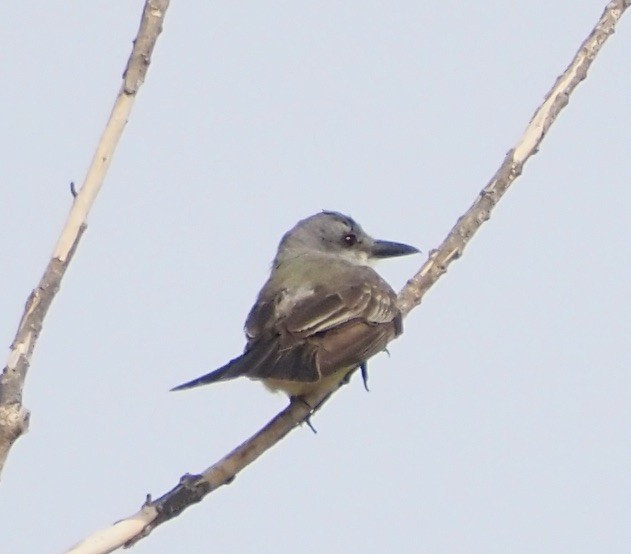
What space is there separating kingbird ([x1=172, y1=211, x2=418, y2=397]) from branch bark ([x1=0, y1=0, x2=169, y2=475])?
6.00 feet

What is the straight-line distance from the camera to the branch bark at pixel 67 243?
3182mm

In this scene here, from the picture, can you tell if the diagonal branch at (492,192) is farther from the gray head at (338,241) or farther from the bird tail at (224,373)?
the gray head at (338,241)

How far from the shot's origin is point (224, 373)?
568 cm

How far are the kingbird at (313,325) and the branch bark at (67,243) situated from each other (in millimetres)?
1830

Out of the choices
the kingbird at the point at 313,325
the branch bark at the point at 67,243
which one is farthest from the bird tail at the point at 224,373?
the branch bark at the point at 67,243

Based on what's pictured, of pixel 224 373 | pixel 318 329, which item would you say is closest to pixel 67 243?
pixel 224 373

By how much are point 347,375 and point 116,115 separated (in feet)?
9.49

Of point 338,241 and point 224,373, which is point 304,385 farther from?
point 338,241

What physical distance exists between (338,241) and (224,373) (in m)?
3.12

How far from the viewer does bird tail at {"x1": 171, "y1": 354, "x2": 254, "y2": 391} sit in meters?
5.34

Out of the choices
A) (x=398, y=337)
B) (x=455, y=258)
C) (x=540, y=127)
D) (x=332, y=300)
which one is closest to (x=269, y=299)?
(x=332, y=300)

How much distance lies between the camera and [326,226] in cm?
867

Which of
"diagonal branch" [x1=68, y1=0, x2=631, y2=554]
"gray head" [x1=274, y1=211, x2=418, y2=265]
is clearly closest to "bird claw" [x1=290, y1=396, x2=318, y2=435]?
"diagonal branch" [x1=68, y1=0, x2=631, y2=554]

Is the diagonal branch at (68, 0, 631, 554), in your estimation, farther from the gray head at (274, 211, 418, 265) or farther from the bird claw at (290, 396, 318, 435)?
the gray head at (274, 211, 418, 265)
